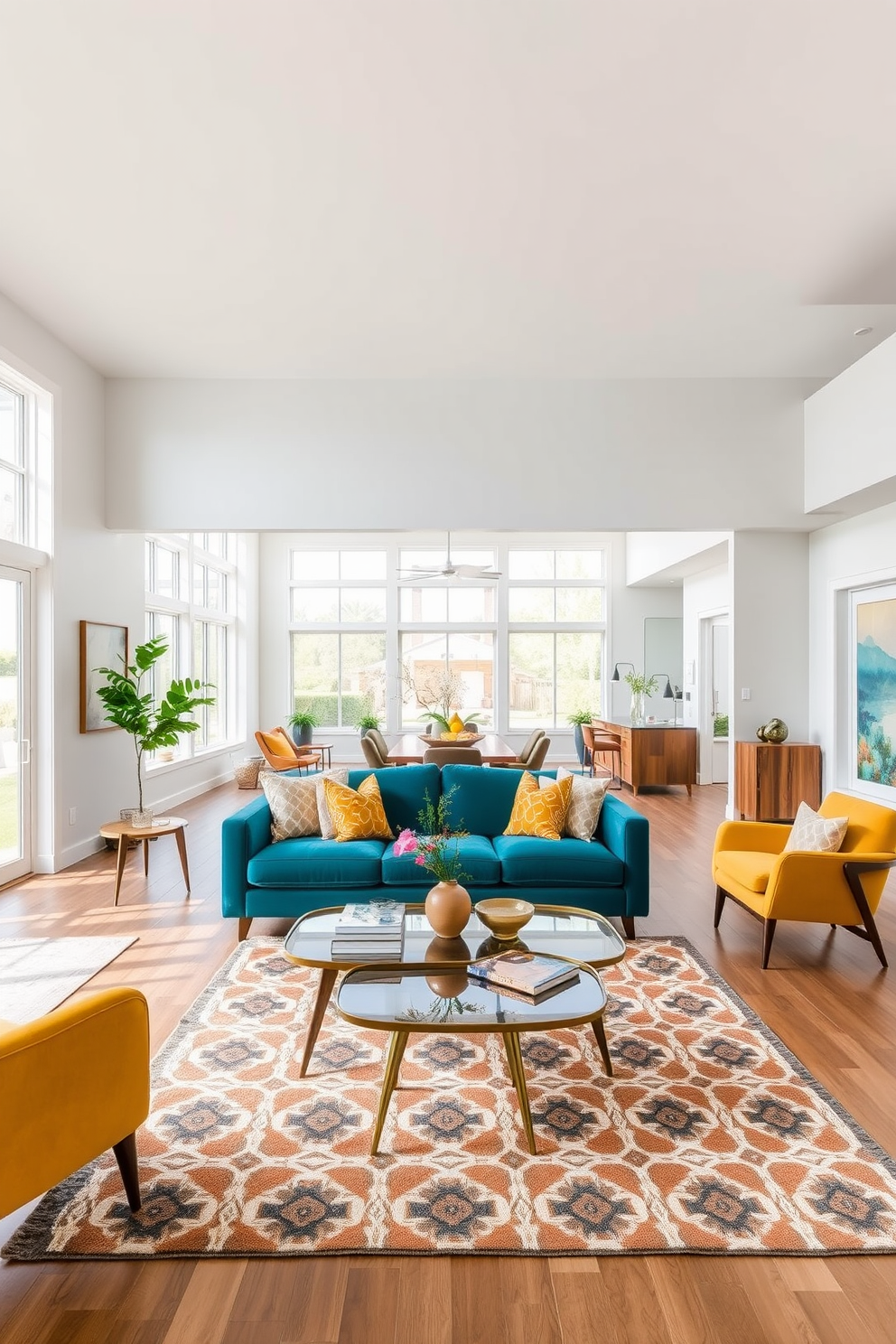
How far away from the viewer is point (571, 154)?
11.6 feet

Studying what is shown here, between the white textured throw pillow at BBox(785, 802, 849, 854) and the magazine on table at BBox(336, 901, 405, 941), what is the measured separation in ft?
6.47

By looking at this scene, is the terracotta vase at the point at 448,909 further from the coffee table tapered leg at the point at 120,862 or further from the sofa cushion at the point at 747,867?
the coffee table tapered leg at the point at 120,862

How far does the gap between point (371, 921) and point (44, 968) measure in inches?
70.3

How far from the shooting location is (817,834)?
3.99 meters

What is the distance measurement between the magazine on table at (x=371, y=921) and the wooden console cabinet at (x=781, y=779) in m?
4.43

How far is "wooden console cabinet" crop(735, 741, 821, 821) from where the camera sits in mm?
6805

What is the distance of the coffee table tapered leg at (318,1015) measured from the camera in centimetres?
281

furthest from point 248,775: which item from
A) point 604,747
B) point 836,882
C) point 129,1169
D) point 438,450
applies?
point 129,1169

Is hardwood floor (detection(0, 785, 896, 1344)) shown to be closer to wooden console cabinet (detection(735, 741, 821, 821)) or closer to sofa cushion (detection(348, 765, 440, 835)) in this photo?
sofa cushion (detection(348, 765, 440, 835))

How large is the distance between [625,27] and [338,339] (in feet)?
10.4

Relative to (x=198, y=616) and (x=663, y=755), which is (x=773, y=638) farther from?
(x=198, y=616)

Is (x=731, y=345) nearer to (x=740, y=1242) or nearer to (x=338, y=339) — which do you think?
(x=338, y=339)

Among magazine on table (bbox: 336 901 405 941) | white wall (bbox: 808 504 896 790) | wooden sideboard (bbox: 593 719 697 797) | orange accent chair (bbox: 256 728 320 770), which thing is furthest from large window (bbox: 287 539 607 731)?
magazine on table (bbox: 336 901 405 941)

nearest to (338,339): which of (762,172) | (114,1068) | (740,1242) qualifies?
(762,172)
